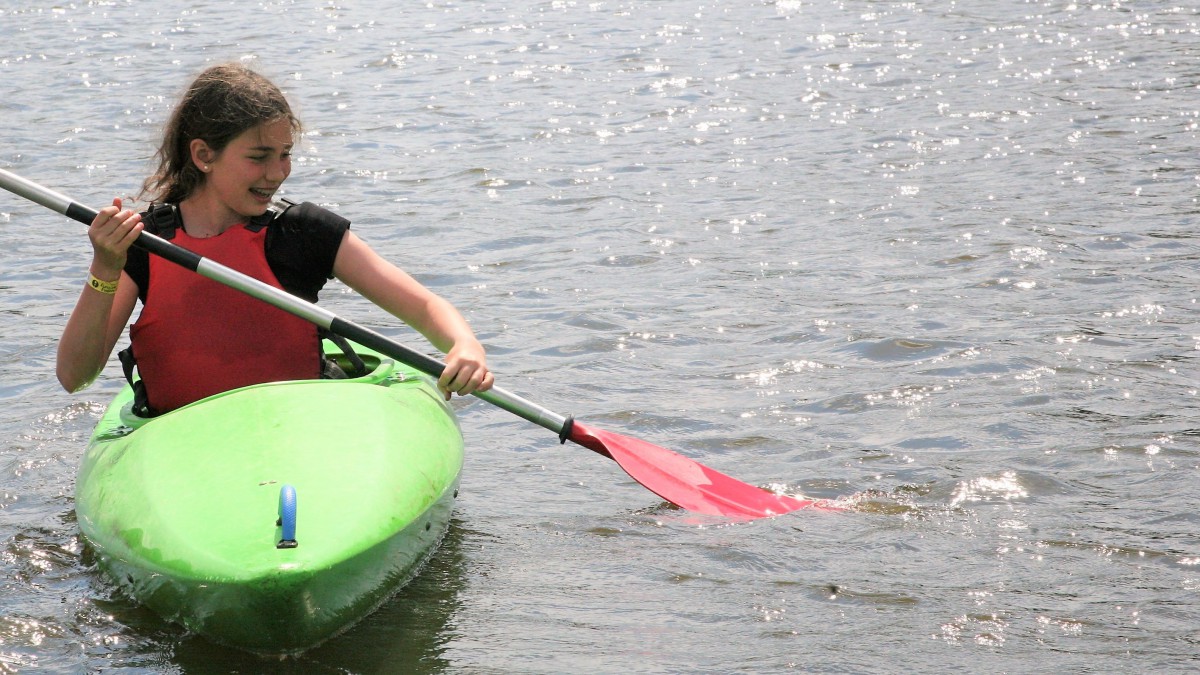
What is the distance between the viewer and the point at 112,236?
2.80 metres

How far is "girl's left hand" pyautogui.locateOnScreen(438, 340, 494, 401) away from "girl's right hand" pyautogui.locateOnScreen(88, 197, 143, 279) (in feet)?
2.31

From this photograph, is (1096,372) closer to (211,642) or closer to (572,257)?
(572,257)

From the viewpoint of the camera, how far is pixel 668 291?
17.8 ft

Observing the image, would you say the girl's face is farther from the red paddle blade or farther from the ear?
the red paddle blade

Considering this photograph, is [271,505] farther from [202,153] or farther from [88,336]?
[202,153]

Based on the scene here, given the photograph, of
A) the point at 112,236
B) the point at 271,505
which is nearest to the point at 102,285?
the point at 112,236

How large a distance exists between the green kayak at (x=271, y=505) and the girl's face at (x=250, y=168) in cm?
44

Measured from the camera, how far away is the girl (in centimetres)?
303

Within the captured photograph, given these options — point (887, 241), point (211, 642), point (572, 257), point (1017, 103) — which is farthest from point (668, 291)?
point (1017, 103)

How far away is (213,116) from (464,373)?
79cm

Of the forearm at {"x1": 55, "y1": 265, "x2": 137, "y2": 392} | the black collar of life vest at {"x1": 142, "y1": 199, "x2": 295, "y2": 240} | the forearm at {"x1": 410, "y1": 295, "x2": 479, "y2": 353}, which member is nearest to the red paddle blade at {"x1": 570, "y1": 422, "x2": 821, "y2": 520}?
the forearm at {"x1": 410, "y1": 295, "x2": 479, "y2": 353}

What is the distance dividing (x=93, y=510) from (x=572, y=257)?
3232 mm

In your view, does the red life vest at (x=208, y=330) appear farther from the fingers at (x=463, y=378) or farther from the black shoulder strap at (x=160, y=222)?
the fingers at (x=463, y=378)

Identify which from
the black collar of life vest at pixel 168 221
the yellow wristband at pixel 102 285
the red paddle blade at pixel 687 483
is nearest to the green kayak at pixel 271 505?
the yellow wristband at pixel 102 285
